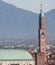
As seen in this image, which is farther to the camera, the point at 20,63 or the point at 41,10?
the point at 41,10

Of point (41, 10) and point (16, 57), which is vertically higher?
point (41, 10)

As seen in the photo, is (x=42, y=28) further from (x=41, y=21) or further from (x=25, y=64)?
(x=25, y=64)

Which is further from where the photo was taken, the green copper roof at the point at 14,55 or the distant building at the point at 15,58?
the green copper roof at the point at 14,55

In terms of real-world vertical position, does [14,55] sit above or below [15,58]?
above

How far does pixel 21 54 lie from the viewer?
5747 centimetres

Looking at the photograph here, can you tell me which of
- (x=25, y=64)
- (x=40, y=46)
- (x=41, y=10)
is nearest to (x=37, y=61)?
(x=25, y=64)

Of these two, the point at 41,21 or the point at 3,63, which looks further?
the point at 41,21

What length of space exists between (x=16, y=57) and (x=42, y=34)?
13521 mm

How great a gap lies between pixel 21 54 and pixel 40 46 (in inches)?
480

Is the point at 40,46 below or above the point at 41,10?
below

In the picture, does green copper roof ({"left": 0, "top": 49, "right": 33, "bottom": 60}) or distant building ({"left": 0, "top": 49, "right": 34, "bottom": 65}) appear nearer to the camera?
distant building ({"left": 0, "top": 49, "right": 34, "bottom": 65})

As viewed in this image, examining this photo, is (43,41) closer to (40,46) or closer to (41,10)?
(40,46)

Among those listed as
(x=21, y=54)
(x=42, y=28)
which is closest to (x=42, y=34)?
(x=42, y=28)

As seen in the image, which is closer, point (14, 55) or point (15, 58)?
point (15, 58)
